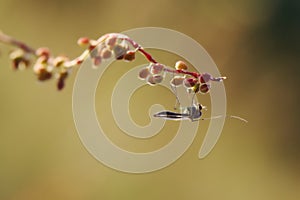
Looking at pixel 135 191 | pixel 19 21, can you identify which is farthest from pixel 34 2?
pixel 135 191

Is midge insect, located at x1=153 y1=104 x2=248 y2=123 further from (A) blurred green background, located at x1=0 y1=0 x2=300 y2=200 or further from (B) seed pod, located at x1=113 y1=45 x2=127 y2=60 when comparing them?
(A) blurred green background, located at x1=0 y1=0 x2=300 y2=200

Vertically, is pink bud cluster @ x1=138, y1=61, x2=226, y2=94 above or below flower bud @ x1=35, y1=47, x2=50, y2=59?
above

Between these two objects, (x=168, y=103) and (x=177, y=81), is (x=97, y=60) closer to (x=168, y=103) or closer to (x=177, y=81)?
(x=177, y=81)

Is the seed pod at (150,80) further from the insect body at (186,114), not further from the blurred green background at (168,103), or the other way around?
the blurred green background at (168,103)

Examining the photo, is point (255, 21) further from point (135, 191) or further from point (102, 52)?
point (102, 52)

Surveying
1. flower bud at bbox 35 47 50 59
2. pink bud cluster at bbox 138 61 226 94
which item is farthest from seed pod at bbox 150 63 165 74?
flower bud at bbox 35 47 50 59

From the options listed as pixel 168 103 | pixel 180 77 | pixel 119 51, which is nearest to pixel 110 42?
pixel 119 51
